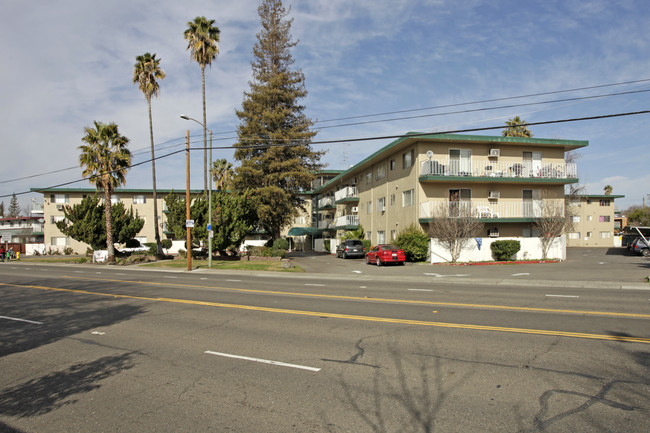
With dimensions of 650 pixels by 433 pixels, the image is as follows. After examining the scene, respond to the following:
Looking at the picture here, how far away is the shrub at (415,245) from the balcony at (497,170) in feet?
13.7

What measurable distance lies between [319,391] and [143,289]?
13395 millimetres

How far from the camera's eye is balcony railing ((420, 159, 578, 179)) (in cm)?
3055

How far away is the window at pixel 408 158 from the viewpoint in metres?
32.3

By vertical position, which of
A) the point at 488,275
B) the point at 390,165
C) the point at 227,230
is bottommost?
the point at 488,275

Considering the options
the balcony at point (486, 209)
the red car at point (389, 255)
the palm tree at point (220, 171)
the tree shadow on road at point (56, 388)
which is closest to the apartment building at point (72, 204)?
the palm tree at point (220, 171)

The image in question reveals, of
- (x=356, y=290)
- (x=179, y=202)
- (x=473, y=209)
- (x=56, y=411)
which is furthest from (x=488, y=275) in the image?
(x=179, y=202)

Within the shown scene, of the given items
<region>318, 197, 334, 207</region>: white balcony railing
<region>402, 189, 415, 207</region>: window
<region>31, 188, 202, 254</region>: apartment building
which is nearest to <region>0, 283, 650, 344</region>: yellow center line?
<region>402, 189, 415, 207</region>: window

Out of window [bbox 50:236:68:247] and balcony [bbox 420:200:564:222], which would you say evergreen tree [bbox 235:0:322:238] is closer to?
balcony [bbox 420:200:564:222]

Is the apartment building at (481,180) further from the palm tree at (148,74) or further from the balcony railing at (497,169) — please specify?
the palm tree at (148,74)

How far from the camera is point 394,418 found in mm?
4430

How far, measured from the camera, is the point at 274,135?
125ft

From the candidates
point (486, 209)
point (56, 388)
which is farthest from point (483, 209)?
point (56, 388)

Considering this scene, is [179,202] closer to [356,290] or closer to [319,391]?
[356,290]

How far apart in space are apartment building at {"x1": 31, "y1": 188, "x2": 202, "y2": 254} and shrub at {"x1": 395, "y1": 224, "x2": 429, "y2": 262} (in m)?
40.0
